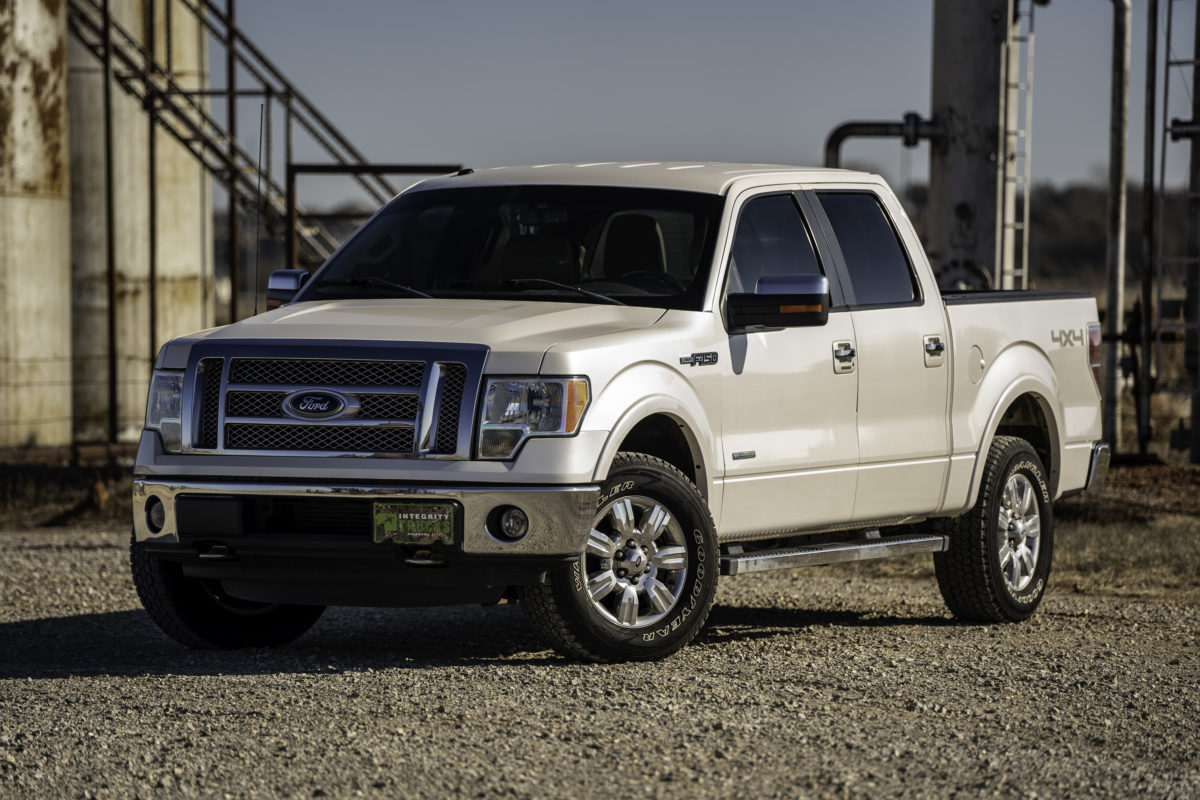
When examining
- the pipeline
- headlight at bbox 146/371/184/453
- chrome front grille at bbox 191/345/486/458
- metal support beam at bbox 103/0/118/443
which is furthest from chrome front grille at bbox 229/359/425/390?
metal support beam at bbox 103/0/118/443

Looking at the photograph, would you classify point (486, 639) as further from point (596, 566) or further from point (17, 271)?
point (17, 271)

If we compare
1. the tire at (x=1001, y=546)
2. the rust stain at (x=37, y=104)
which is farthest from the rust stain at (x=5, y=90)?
the tire at (x=1001, y=546)

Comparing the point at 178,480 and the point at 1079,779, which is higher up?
the point at 178,480

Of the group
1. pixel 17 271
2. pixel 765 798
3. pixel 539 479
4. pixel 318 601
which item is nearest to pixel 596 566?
pixel 539 479

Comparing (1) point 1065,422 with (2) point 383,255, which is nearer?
(2) point 383,255

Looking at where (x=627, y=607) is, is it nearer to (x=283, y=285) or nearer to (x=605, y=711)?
(x=605, y=711)

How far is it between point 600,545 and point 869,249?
2594 mm

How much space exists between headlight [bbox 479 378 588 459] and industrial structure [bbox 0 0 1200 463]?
5.43m

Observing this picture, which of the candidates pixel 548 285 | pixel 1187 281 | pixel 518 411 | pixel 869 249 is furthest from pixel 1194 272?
pixel 518 411

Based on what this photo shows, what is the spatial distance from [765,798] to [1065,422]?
5465mm

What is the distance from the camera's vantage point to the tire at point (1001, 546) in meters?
9.84

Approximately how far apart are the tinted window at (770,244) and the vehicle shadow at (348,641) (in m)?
1.66

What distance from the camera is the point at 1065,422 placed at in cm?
1061

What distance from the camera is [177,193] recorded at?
944 inches
